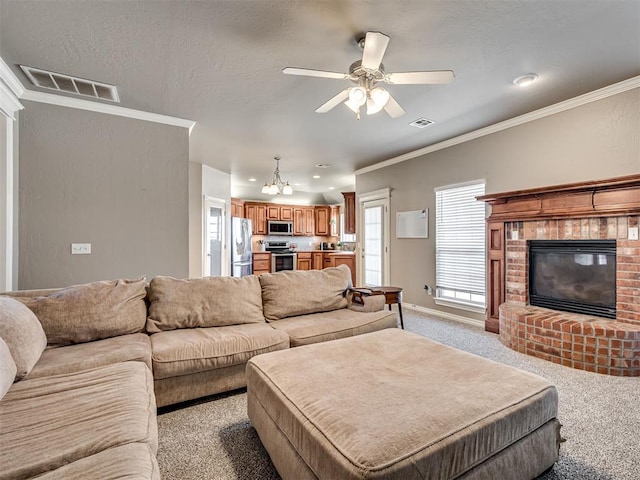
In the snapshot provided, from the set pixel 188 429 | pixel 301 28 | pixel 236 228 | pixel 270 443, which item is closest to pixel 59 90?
pixel 301 28

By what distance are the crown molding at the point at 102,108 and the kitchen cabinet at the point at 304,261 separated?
219 inches

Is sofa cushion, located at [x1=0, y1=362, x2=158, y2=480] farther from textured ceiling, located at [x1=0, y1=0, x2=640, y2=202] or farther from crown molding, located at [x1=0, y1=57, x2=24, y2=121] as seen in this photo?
crown molding, located at [x1=0, y1=57, x2=24, y2=121]

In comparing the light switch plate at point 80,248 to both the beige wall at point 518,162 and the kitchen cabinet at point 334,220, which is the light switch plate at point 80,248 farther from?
the kitchen cabinet at point 334,220

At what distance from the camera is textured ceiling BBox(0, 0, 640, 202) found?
1977mm

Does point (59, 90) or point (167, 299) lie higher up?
point (59, 90)

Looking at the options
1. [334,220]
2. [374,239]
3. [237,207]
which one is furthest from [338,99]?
[334,220]

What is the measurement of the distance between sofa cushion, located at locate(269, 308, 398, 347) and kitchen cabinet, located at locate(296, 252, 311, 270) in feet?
19.3

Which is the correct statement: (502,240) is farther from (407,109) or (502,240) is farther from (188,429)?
(188,429)

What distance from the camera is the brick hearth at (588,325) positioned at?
2604 millimetres

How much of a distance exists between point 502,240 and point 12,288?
522 centimetres

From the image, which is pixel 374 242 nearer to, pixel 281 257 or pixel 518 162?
pixel 518 162

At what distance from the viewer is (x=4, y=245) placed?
2.86 meters

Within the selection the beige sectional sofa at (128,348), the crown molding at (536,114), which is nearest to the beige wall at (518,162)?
the crown molding at (536,114)

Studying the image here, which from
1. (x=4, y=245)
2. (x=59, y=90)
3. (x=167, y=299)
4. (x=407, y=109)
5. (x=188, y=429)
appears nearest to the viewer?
(x=188, y=429)
